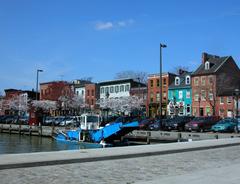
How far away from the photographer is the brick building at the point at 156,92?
8519 cm

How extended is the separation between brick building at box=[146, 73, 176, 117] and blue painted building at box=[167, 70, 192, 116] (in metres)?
1.32

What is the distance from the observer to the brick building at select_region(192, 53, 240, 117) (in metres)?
73.7

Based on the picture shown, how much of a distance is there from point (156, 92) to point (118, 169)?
7358cm

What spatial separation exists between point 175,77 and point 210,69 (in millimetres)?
8303

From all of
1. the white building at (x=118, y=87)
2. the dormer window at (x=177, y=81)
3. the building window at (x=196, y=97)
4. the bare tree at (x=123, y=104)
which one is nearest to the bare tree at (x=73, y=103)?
the white building at (x=118, y=87)

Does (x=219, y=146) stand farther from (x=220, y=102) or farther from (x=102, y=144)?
(x=220, y=102)

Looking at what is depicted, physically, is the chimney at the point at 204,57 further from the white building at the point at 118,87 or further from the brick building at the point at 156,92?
the white building at the point at 118,87

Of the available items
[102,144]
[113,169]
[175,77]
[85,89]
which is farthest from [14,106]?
[113,169]

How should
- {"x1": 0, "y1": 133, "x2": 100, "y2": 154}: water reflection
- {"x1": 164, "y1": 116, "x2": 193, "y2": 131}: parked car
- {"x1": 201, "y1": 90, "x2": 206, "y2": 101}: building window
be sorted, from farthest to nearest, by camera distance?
{"x1": 201, "y1": 90, "x2": 206, "y2": 101}: building window, {"x1": 164, "y1": 116, "x2": 193, "y2": 131}: parked car, {"x1": 0, "y1": 133, "x2": 100, "y2": 154}: water reflection

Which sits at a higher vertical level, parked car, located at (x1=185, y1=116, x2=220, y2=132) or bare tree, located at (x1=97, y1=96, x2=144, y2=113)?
bare tree, located at (x1=97, y1=96, x2=144, y2=113)

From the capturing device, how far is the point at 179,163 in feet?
52.5

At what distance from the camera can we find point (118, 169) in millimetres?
13844

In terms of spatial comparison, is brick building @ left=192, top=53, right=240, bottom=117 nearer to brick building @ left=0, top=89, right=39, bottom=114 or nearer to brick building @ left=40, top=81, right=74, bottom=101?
brick building @ left=40, top=81, right=74, bottom=101

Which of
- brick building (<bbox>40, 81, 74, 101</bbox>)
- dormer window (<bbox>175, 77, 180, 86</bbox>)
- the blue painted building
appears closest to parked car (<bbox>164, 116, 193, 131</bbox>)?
the blue painted building
